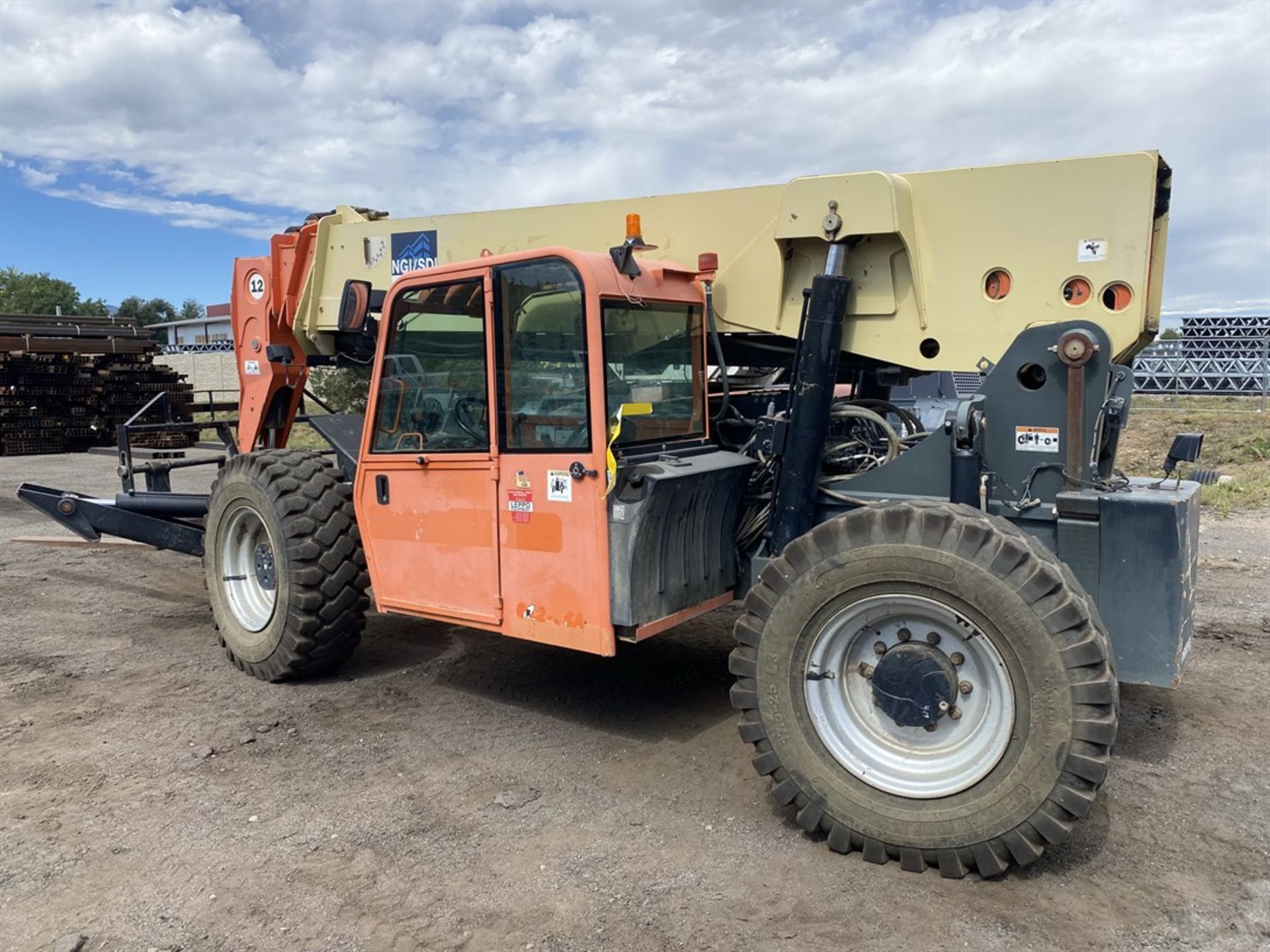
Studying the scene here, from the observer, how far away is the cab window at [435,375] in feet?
15.0

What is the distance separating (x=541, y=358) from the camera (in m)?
4.32

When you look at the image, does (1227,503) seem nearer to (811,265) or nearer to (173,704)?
(811,265)

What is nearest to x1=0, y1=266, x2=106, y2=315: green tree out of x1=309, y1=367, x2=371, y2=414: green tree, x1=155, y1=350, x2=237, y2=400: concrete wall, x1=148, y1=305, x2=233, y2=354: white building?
x1=148, y1=305, x2=233, y2=354: white building

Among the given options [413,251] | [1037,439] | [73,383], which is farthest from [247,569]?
[73,383]

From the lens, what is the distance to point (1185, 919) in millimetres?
3061

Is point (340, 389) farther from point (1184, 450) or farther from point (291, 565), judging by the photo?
point (1184, 450)

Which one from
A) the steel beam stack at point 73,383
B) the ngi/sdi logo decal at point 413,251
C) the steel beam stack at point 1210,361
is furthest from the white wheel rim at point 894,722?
the steel beam stack at point 1210,361

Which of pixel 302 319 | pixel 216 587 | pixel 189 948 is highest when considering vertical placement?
pixel 302 319

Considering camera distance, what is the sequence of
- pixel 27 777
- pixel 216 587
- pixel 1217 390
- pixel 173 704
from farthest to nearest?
pixel 1217 390, pixel 216 587, pixel 173 704, pixel 27 777

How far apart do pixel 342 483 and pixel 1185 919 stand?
4303 mm

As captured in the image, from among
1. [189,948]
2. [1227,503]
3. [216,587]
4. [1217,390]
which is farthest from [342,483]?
[1217,390]

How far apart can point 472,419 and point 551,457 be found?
55cm

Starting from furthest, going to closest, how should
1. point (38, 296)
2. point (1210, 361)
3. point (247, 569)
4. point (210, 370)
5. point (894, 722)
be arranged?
point (38, 296) → point (210, 370) → point (1210, 361) → point (247, 569) → point (894, 722)

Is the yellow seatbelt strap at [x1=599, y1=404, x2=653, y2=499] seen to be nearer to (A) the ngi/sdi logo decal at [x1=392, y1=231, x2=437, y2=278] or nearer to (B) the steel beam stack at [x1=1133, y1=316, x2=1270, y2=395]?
(A) the ngi/sdi logo decal at [x1=392, y1=231, x2=437, y2=278]
